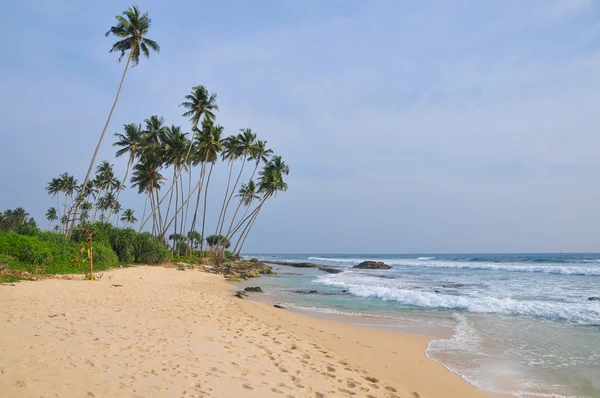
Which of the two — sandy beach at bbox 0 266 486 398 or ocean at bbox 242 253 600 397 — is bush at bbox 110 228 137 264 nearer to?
ocean at bbox 242 253 600 397

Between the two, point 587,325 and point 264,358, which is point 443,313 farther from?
point 264,358

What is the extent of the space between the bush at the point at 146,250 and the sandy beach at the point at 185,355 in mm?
18108

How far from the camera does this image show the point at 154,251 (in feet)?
91.7

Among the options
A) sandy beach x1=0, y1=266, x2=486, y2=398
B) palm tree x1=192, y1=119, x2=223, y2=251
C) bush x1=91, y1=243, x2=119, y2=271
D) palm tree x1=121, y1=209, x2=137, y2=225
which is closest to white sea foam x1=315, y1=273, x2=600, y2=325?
sandy beach x1=0, y1=266, x2=486, y2=398

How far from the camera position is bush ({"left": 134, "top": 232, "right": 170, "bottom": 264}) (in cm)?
2731

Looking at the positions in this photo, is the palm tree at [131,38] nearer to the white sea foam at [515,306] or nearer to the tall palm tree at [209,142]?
the tall palm tree at [209,142]

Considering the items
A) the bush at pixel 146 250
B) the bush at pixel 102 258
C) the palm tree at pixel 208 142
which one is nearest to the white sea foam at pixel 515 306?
the bush at pixel 102 258

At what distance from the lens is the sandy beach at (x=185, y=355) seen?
13.4ft

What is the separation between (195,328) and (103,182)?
5897 centimetres

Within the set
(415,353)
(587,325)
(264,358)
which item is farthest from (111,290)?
(587,325)

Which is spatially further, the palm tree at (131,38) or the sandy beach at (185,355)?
the palm tree at (131,38)

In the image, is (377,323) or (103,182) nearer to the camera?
(377,323)

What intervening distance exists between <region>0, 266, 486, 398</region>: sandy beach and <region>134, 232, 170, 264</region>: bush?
1811cm

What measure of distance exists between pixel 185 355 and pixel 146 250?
24.6 metres
